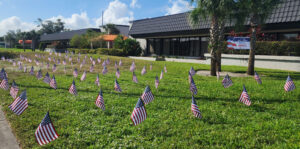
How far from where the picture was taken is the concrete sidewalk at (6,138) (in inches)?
163

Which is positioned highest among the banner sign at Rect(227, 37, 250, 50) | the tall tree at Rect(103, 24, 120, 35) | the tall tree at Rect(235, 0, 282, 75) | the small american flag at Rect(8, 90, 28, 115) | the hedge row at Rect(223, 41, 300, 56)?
the tall tree at Rect(103, 24, 120, 35)

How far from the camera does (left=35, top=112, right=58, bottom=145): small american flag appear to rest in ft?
12.0

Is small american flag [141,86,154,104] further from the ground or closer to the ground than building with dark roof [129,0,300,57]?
closer to the ground

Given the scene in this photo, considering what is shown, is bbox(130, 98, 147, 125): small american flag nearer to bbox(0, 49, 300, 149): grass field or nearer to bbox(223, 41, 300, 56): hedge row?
bbox(0, 49, 300, 149): grass field

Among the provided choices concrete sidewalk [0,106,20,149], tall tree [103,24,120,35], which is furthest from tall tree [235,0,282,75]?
tall tree [103,24,120,35]

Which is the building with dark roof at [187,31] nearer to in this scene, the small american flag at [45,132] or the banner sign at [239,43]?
the banner sign at [239,43]

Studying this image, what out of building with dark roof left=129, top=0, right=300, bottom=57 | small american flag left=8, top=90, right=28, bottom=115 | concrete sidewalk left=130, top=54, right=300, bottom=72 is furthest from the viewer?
building with dark roof left=129, top=0, right=300, bottom=57

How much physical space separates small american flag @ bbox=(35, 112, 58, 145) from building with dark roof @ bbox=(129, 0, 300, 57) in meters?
17.7

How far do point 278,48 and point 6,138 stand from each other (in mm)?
19606

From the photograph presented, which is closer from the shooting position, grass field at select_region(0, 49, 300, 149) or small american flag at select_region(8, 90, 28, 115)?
grass field at select_region(0, 49, 300, 149)

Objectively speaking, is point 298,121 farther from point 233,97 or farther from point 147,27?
point 147,27

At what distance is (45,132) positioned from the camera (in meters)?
3.74

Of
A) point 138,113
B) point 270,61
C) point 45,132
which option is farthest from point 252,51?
point 45,132

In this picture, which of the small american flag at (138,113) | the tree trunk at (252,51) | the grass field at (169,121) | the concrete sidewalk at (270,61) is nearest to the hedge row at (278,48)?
the concrete sidewalk at (270,61)
